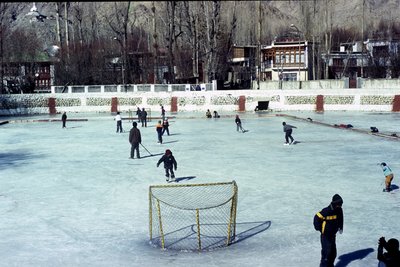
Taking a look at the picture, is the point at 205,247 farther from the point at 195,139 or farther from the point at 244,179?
the point at 195,139

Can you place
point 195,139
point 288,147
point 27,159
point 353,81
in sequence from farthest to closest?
point 353,81 → point 195,139 → point 288,147 → point 27,159

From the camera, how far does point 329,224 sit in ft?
30.9

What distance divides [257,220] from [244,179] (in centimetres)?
531

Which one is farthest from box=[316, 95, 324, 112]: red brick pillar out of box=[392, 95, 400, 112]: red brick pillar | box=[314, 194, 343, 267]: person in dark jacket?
box=[314, 194, 343, 267]: person in dark jacket

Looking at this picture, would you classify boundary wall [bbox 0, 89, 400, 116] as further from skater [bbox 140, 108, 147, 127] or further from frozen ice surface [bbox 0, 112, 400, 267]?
Result: frozen ice surface [bbox 0, 112, 400, 267]

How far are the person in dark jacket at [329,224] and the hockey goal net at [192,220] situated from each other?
2654 millimetres

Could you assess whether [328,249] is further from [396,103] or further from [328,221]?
[396,103]

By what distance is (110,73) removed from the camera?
73875 millimetres

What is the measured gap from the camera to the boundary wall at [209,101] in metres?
49.5

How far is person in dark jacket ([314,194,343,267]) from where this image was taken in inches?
370

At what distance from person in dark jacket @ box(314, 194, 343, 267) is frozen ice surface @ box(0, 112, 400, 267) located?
2.73 feet

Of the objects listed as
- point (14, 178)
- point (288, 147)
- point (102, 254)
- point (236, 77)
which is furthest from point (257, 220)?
point (236, 77)

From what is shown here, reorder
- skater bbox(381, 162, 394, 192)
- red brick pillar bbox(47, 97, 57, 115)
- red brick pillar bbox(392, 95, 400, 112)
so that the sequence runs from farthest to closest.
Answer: red brick pillar bbox(47, 97, 57, 115)
red brick pillar bbox(392, 95, 400, 112)
skater bbox(381, 162, 394, 192)

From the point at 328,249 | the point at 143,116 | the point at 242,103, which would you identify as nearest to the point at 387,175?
the point at 328,249
